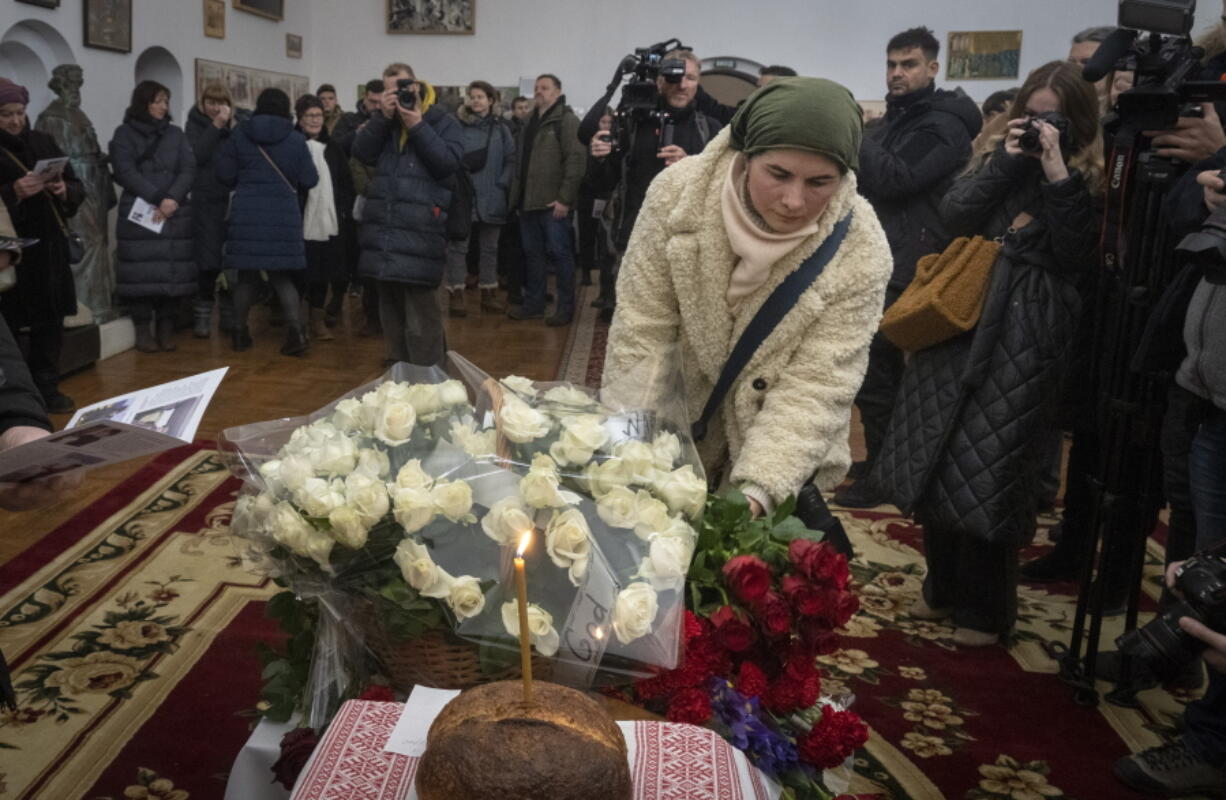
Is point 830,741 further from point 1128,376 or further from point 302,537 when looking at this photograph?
point 1128,376

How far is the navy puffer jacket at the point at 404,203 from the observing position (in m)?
5.95

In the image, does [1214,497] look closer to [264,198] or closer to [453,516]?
[453,516]

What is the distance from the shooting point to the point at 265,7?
11.1 metres

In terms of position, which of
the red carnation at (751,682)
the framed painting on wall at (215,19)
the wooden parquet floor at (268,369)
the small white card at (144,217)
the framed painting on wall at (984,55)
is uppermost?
the framed painting on wall at (984,55)

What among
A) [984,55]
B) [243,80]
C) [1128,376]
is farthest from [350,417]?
[984,55]

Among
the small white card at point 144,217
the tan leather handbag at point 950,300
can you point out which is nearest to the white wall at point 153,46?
the small white card at point 144,217

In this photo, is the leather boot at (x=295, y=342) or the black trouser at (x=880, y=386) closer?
the black trouser at (x=880, y=386)

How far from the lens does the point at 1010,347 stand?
9.98 feet

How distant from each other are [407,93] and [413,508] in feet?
15.9

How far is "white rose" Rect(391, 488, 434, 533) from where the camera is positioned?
127cm

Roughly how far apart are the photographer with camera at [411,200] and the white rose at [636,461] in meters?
4.64

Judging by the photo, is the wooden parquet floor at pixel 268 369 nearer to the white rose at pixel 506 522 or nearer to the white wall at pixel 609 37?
the white rose at pixel 506 522

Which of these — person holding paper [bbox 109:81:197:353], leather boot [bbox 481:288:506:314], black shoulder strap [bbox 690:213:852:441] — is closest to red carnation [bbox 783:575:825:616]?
black shoulder strap [bbox 690:213:852:441]

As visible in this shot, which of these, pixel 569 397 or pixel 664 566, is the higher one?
pixel 569 397
